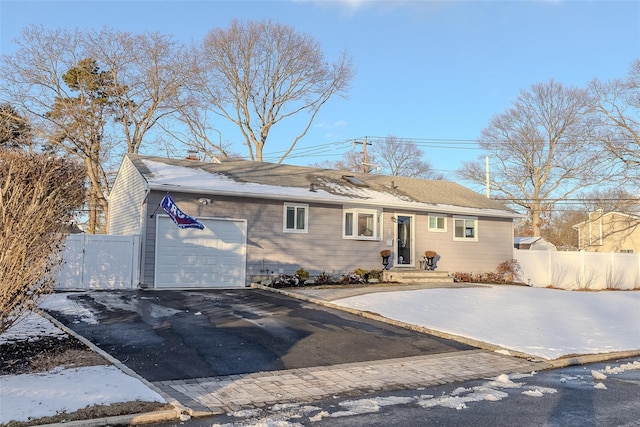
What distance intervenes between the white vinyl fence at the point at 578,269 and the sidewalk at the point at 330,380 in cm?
1583

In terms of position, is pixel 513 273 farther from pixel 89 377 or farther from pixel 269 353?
pixel 89 377

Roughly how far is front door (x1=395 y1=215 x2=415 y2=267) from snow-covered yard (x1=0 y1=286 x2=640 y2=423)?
11.6ft

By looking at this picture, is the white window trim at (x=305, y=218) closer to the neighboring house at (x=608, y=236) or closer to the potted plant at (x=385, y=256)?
the potted plant at (x=385, y=256)

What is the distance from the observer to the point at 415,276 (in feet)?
60.1

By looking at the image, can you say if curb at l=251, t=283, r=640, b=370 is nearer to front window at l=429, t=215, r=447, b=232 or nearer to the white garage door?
the white garage door

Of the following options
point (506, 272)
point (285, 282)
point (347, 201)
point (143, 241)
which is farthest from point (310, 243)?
point (506, 272)

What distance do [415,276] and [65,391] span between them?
1443 cm

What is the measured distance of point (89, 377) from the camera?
227 inches

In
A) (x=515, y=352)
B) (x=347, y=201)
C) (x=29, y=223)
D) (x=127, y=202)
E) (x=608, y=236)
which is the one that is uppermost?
(x=347, y=201)

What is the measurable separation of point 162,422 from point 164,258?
10589 millimetres

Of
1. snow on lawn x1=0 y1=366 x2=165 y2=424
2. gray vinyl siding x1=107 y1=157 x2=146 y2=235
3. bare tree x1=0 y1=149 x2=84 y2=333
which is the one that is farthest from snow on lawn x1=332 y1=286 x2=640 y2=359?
gray vinyl siding x1=107 y1=157 x2=146 y2=235

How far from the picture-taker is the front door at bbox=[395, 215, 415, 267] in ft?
64.6

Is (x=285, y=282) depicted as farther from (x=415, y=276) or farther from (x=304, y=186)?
(x=415, y=276)

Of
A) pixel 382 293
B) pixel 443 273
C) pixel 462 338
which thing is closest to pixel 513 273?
pixel 443 273
